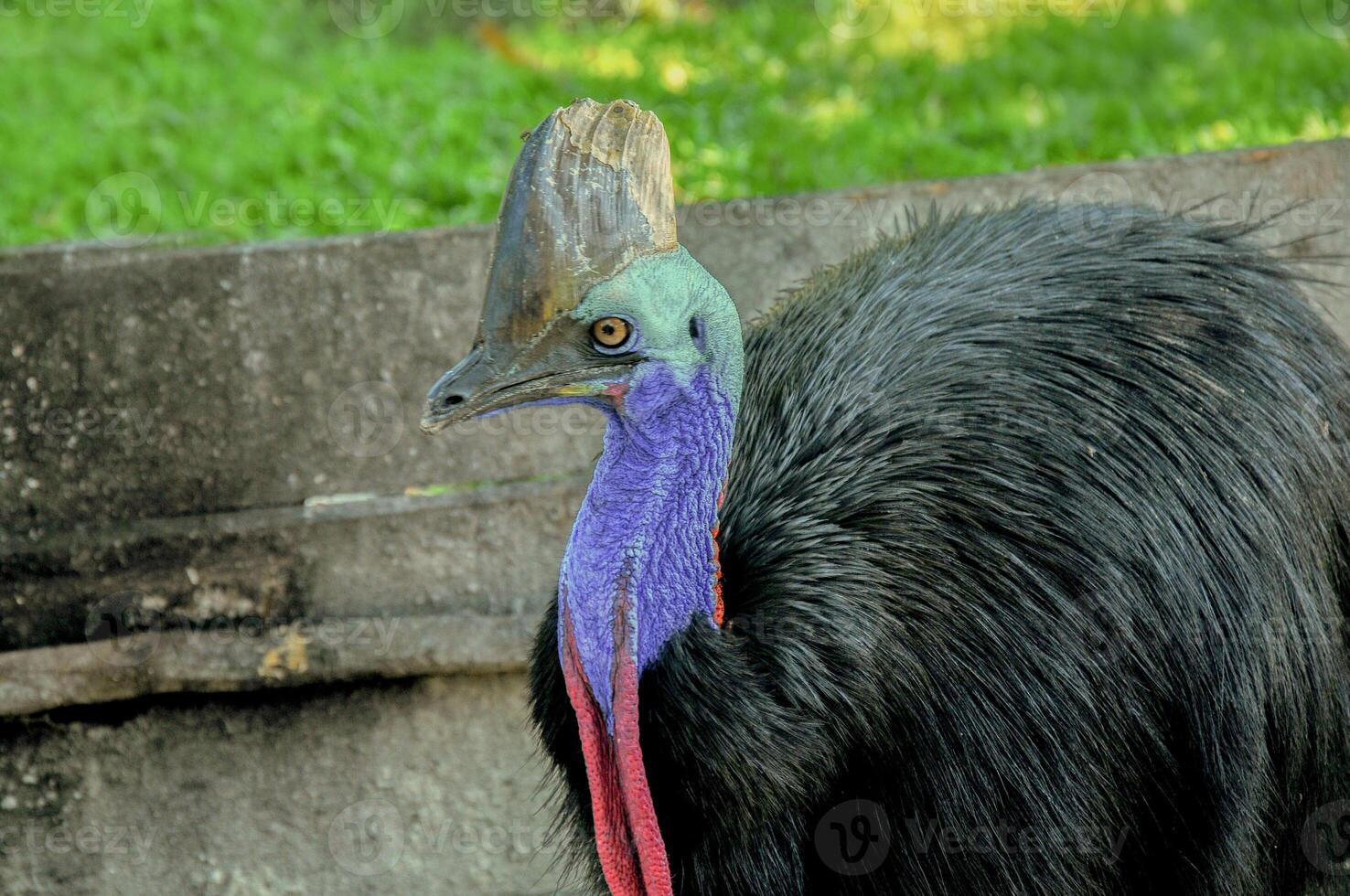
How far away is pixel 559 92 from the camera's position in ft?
18.5

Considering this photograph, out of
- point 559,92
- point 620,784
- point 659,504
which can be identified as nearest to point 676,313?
point 659,504

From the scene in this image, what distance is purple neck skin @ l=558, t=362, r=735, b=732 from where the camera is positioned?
233cm

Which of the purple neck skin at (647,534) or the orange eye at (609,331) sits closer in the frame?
the orange eye at (609,331)

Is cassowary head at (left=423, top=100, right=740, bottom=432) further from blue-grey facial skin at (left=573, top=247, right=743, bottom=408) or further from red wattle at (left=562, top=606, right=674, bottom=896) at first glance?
red wattle at (left=562, top=606, right=674, bottom=896)

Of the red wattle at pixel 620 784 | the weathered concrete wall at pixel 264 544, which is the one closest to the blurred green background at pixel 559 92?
the weathered concrete wall at pixel 264 544

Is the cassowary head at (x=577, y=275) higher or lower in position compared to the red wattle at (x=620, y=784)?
higher

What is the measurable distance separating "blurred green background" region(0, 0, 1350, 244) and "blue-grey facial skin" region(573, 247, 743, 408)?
231 cm

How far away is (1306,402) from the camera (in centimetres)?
284

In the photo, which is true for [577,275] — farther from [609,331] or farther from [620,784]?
[620,784]

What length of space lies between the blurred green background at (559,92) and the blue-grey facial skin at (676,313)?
2.31m

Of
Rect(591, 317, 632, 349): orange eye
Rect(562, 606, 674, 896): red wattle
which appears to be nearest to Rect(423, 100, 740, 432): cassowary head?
Rect(591, 317, 632, 349): orange eye

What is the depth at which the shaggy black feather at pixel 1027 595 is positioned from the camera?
239 centimetres

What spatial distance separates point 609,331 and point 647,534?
0.33m

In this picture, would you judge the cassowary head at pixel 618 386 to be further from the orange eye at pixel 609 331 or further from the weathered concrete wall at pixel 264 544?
the weathered concrete wall at pixel 264 544
